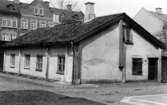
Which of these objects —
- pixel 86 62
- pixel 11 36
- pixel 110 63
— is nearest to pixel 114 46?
pixel 110 63

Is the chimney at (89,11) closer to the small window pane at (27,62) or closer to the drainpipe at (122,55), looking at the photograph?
the drainpipe at (122,55)

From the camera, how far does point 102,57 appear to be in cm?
2097

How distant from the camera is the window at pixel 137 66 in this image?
75.4 feet

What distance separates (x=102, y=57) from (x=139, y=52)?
13.2 feet

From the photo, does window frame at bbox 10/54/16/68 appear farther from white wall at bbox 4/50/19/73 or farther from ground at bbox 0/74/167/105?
ground at bbox 0/74/167/105

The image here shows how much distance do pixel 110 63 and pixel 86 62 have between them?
214 cm

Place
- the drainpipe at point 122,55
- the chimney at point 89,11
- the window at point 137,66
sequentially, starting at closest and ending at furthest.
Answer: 1. the drainpipe at point 122,55
2. the window at point 137,66
3. the chimney at point 89,11

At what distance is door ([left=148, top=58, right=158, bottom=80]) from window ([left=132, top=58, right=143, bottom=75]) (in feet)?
3.89

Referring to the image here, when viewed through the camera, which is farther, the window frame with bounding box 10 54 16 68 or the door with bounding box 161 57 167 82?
the window frame with bounding box 10 54 16 68

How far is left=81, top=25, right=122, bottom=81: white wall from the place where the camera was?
20.2 meters

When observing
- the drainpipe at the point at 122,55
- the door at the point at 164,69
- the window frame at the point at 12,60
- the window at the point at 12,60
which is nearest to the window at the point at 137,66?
the drainpipe at the point at 122,55

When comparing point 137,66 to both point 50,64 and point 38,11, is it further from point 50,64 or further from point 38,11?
point 38,11

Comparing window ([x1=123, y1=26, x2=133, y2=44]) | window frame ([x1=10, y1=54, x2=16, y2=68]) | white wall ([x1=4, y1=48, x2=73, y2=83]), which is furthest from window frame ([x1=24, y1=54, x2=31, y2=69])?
window ([x1=123, y1=26, x2=133, y2=44])

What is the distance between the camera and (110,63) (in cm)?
2134
